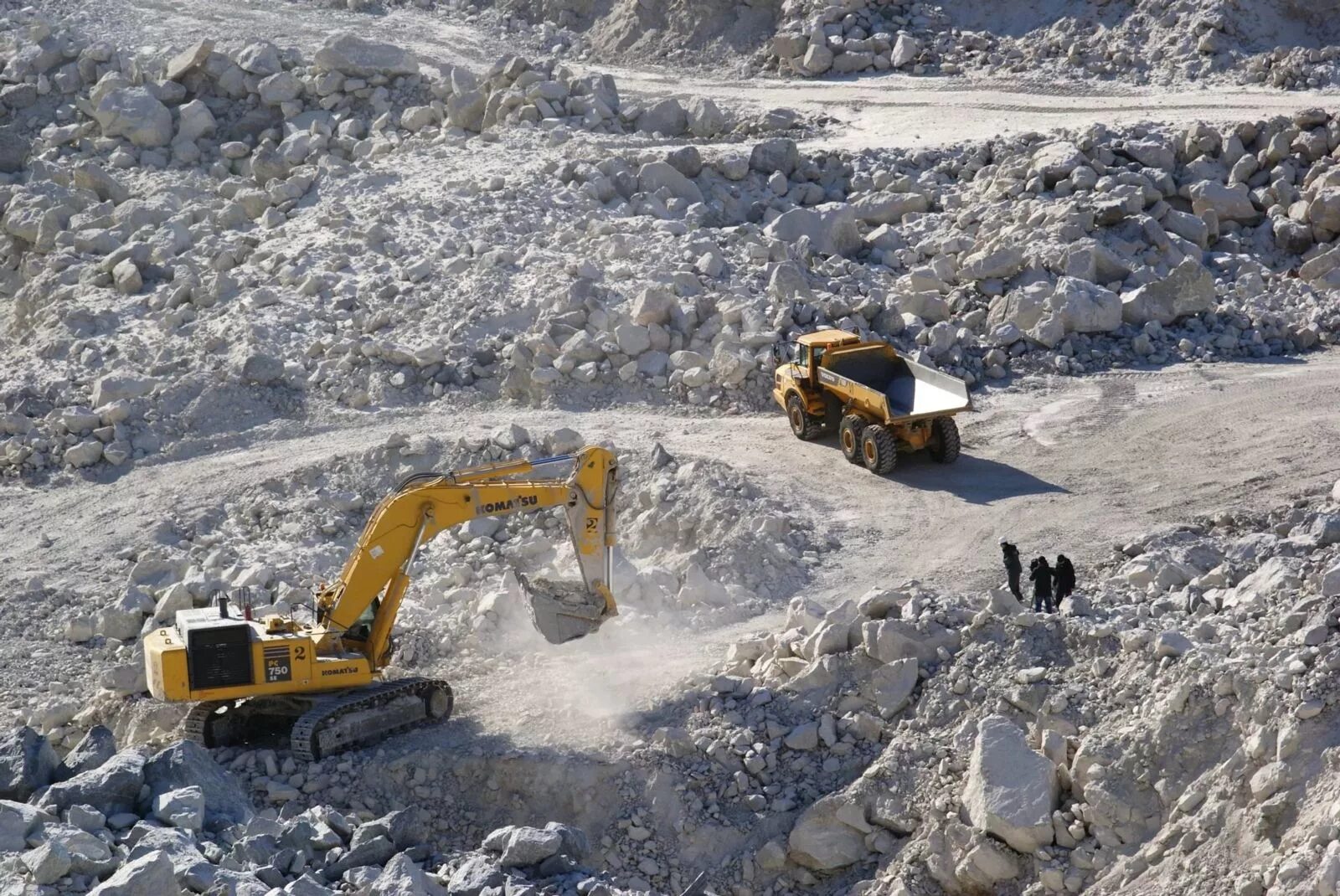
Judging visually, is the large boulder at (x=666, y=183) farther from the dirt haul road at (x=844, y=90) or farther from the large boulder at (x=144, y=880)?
the large boulder at (x=144, y=880)

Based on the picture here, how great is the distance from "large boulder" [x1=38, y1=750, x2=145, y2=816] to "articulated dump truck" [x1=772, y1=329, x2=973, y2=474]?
1038 centimetres

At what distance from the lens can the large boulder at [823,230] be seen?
2606cm

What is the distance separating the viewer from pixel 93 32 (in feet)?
107

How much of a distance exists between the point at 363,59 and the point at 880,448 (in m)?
14.2

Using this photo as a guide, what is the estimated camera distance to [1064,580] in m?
16.2

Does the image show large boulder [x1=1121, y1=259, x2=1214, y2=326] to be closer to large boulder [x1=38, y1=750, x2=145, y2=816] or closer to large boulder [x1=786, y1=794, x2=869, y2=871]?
large boulder [x1=786, y1=794, x2=869, y2=871]

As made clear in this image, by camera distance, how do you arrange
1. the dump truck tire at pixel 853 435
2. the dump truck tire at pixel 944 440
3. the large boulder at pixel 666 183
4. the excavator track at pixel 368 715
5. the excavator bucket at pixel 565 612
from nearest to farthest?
the excavator track at pixel 368 715 → the excavator bucket at pixel 565 612 → the dump truck tire at pixel 944 440 → the dump truck tire at pixel 853 435 → the large boulder at pixel 666 183

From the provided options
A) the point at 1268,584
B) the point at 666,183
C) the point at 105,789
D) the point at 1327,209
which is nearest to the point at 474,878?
the point at 105,789

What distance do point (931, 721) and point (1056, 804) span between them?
1.57m

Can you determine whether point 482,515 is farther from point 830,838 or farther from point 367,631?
point 830,838

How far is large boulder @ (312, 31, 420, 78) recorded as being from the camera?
30453mm

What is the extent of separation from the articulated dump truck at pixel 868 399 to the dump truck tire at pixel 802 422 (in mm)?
11

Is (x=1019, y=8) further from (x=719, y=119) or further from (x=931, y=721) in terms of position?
(x=931, y=721)

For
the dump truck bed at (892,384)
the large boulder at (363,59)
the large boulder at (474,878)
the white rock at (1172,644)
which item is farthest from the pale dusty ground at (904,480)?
the large boulder at (363,59)
